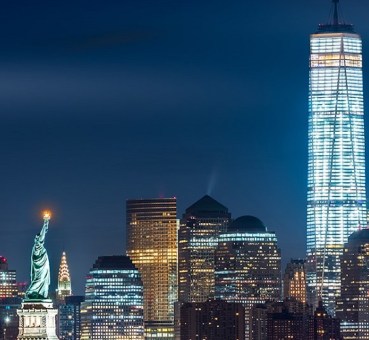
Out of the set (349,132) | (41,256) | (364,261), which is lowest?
(41,256)

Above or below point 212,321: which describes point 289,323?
below

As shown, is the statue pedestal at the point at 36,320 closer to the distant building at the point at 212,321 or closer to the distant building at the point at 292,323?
the distant building at the point at 292,323

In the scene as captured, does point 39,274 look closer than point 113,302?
Yes

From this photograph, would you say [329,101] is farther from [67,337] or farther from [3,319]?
[3,319]

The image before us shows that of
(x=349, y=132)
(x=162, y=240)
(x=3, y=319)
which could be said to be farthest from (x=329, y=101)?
(x=3, y=319)

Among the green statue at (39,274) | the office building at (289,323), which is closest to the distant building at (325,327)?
the office building at (289,323)

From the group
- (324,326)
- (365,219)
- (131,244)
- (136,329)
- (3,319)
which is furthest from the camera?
(365,219)

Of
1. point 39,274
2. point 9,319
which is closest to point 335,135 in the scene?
point 9,319

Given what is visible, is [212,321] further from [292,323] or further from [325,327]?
[325,327]
